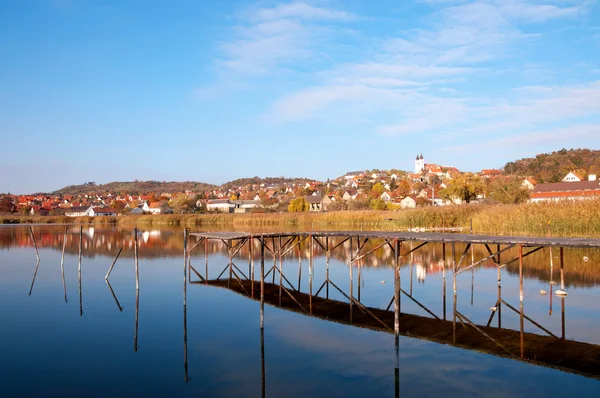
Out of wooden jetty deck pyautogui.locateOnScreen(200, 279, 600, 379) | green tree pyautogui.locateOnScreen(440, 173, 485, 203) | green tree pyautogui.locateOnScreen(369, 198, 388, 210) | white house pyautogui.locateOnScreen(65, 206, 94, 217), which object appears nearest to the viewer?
wooden jetty deck pyautogui.locateOnScreen(200, 279, 600, 379)

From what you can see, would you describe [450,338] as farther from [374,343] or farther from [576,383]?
[576,383]

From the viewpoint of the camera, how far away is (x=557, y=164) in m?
119

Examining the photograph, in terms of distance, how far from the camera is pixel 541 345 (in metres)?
12.1

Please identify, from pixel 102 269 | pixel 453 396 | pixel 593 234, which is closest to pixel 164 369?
pixel 453 396

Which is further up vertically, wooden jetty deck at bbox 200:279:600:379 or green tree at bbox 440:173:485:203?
green tree at bbox 440:173:485:203

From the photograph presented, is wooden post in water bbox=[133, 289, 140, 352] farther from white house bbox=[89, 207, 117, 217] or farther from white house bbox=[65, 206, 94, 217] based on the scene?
white house bbox=[65, 206, 94, 217]

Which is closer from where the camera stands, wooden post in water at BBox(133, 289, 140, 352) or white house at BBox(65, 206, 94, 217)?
wooden post in water at BBox(133, 289, 140, 352)

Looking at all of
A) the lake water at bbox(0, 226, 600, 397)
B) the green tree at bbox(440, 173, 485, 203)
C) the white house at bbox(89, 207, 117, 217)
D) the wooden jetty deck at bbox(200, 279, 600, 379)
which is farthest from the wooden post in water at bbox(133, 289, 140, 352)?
the white house at bbox(89, 207, 117, 217)

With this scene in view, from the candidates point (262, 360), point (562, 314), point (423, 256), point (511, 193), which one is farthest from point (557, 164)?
point (262, 360)

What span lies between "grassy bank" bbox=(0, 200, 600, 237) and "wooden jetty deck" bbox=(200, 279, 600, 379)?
17017mm

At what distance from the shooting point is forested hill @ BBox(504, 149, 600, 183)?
10336cm

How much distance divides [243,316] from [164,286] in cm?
753

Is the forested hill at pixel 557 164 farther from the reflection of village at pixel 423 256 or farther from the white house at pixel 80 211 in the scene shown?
the white house at pixel 80 211

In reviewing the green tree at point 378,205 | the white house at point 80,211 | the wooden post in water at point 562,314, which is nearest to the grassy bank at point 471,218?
the wooden post in water at point 562,314
